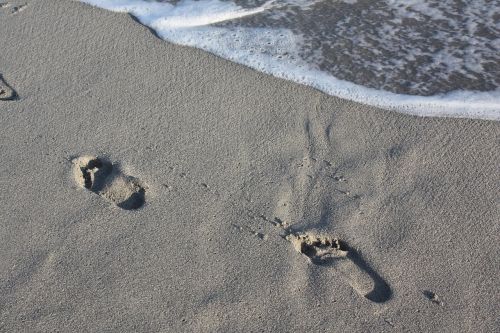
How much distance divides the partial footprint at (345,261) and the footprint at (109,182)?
0.81 m

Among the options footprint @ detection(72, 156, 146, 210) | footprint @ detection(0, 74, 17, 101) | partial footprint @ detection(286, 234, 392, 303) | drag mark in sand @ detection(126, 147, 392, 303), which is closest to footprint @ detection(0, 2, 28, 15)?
footprint @ detection(0, 74, 17, 101)

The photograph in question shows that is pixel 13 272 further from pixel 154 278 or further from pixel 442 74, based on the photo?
pixel 442 74

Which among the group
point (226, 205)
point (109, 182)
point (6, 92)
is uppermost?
point (6, 92)

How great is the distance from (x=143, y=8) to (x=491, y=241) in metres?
2.78

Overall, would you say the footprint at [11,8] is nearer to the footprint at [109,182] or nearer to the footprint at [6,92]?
the footprint at [6,92]

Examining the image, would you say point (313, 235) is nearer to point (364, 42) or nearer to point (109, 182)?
point (109, 182)

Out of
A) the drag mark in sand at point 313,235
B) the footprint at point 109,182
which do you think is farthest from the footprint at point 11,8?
the drag mark in sand at point 313,235

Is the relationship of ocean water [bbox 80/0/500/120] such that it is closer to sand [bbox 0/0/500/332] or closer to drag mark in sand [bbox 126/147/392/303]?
sand [bbox 0/0/500/332]

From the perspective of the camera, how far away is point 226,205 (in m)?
2.73

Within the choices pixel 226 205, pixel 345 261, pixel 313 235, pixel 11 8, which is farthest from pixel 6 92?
pixel 345 261

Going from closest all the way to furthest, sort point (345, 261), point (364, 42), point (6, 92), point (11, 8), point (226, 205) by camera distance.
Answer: point (345, 261)
point (226, 205)
point (6, 92)
point (364, 42)
point (11, 8)

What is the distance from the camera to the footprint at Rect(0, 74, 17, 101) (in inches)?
128

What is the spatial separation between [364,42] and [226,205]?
1.69 metres

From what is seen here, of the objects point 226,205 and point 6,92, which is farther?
point 6,92
